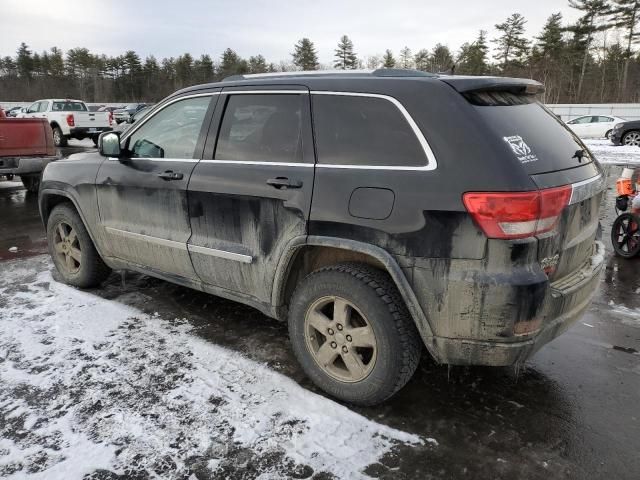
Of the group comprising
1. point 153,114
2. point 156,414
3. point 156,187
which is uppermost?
point 153,114

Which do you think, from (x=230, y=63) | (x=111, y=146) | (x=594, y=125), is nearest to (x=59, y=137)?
(x=111, y=146)

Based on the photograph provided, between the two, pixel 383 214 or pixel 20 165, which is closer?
pixel 383 214

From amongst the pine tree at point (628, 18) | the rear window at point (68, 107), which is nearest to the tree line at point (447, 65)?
the pine tree at point (628, 18)

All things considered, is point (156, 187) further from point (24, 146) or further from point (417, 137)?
point (24, 146)

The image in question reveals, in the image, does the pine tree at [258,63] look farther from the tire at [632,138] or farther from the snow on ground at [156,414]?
the snow on ground at [156,414]

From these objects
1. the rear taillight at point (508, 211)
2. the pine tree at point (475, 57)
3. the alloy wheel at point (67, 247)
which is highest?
the pine tree at point (475, 57)

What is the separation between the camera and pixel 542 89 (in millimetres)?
3207

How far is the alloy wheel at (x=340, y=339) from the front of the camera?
111 inches

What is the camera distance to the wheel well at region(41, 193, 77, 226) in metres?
4.83

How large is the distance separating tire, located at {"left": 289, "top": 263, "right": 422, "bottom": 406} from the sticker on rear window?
0.94m

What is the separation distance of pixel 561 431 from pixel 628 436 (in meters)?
0.34

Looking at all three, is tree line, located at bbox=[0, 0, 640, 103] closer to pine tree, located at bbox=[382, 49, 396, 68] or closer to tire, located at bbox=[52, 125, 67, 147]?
pine tree, located at bbox=[382, 49, 396, 68]

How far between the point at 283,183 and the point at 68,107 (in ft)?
67.6

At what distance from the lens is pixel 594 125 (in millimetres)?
24875
